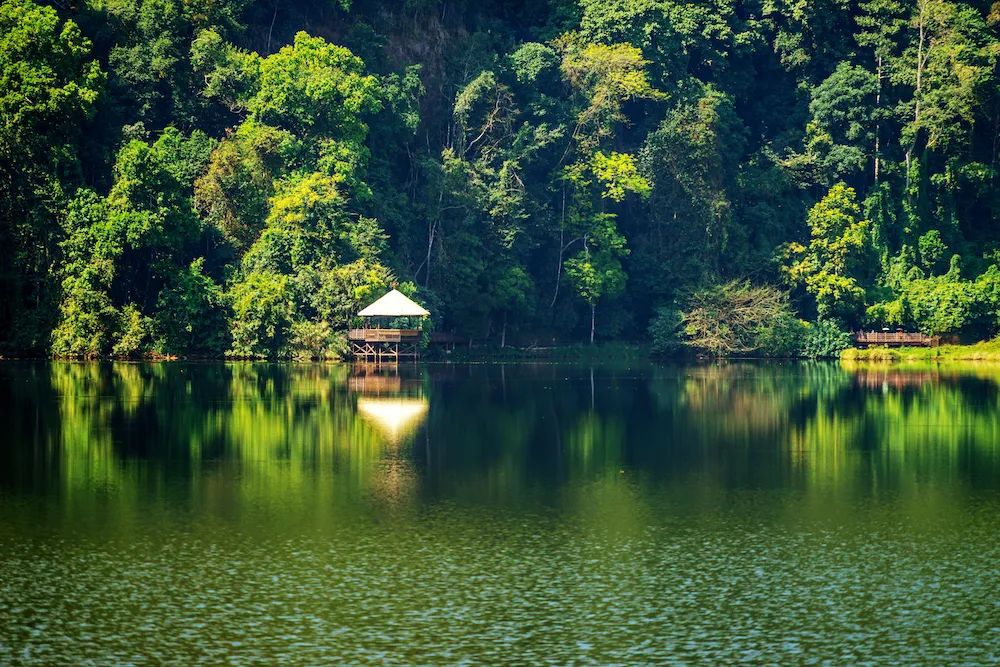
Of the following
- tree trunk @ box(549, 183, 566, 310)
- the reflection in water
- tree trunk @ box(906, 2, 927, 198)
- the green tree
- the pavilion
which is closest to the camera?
the reflection in water

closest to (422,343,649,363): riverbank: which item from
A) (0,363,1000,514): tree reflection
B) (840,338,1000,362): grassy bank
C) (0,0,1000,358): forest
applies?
(0,0,1000,358): forest

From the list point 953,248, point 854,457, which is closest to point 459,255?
point 953,248

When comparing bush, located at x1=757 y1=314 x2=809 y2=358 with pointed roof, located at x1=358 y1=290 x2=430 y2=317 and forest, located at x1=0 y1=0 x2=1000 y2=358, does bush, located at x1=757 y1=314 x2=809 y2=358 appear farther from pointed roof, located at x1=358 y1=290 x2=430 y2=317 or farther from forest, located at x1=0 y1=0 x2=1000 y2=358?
pointed roof, located at x1=358 y1=290 x2=430 y2=317

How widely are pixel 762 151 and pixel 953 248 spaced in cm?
1204

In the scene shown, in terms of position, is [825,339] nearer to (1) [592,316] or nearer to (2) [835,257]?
(2) [835,257]

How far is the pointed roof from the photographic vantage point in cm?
6644

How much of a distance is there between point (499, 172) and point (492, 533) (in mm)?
54733

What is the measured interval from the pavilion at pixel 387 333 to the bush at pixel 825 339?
21.1 metres

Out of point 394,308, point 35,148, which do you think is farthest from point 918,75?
point 35,148

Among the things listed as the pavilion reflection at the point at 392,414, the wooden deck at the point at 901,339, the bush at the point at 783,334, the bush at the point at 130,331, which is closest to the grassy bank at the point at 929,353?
the wooden deck at the point at 901,339

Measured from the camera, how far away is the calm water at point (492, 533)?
1731 centimetres

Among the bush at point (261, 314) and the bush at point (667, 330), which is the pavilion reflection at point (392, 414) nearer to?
the bush at point (261, 314)

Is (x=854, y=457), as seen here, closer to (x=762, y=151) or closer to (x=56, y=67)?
(x=56, y=67)

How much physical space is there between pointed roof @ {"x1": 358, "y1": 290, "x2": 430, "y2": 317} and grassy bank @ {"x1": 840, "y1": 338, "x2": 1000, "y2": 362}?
24.1 m
